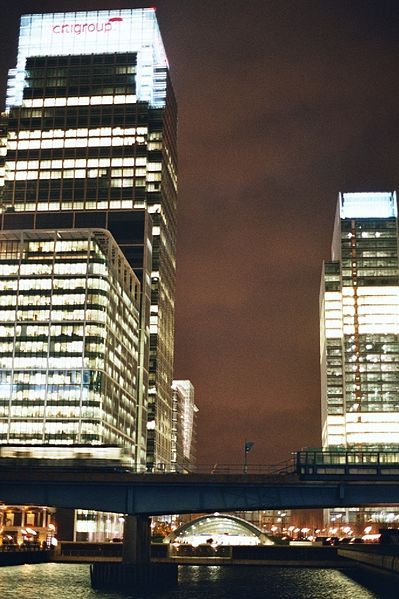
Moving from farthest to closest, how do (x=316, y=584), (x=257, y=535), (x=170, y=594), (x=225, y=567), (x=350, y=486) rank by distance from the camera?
(x=257, y=535) → (x=225, y=567) → (x=316, y=584) → (x=170, y=594) → (x=350, y=486)

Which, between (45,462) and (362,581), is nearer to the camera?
(362,581)

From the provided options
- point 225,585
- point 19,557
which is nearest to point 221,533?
point 19,557

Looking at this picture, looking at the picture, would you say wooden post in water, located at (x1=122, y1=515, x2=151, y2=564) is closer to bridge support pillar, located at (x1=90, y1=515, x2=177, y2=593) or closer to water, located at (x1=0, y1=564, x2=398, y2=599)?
bridge support pillar, located at (x1=90, y1=515, x2=177, y2=593)

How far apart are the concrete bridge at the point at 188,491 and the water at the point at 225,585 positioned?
940cm

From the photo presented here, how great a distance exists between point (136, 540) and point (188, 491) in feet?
41.1

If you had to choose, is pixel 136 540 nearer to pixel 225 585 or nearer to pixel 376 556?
pixel 225 585

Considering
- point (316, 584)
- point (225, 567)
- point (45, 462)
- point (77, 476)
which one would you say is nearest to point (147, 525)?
point (77, 476)

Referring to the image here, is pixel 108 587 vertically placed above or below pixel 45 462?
below

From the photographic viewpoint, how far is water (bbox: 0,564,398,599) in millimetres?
91625

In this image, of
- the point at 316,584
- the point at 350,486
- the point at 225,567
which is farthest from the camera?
the point at 225,567

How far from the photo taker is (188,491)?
8825 centimetres

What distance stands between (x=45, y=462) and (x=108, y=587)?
6980 cm

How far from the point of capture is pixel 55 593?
90.1 metres

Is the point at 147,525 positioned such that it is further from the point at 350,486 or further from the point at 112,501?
the point at 350,486
